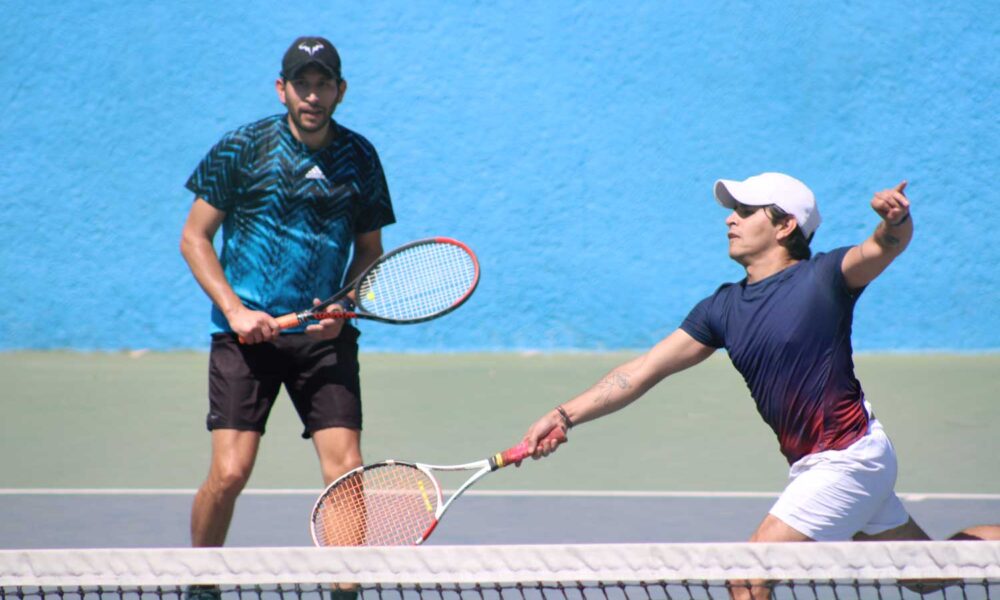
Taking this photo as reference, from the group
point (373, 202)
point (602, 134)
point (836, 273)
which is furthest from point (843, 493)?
point (602, 134)

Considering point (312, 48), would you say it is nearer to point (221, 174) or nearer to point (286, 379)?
point (221, 174)

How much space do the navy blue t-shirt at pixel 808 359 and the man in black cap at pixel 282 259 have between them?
→ 122 centimetres

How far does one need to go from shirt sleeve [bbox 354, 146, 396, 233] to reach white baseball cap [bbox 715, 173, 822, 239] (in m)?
1.09

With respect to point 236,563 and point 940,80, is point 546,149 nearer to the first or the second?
point 940,80

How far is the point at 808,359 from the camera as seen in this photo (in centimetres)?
354

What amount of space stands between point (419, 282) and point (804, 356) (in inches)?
54.5

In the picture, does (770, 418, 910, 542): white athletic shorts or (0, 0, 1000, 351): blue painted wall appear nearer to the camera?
(770, 418, 910, 542): white athletic shorts

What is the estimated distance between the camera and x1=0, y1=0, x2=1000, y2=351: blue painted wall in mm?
9250

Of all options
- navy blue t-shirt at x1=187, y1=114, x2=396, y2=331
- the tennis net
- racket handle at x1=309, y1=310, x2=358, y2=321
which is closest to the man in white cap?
the tennis net

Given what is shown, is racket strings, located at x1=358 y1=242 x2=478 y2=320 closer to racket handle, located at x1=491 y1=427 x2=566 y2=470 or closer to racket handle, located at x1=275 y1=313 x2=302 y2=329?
racket handle, located at x1=275 y1=313 x2=302 y2=329

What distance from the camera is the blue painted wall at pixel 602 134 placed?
925 centimetres

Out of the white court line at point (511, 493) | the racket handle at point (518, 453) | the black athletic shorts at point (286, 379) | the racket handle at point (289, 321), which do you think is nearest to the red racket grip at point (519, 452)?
the racket handle at point (518, 453)

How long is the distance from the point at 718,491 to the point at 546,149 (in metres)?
3.95

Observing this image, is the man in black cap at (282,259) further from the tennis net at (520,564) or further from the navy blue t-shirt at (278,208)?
the tennis net at (520,564)
